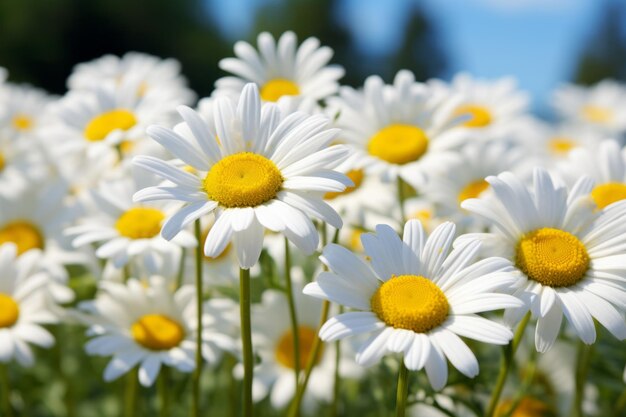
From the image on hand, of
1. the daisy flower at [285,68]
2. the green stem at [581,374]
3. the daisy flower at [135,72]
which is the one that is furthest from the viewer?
the daisy flower at [135,72]

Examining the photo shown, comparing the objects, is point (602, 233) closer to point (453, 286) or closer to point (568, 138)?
point (453, 286)

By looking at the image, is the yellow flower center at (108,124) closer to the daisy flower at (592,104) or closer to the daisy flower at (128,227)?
the daisy flower at (128,227)

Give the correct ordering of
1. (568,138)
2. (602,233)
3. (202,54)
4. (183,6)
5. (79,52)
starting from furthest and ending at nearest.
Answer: (183,6), (202,54), (79,52), (568,138), (602,233)

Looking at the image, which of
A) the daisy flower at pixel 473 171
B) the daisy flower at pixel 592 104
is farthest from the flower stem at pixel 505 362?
the daisy flower at pixel 592 104

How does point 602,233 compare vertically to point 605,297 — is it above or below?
above

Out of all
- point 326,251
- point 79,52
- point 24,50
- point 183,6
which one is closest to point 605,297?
point 326,251

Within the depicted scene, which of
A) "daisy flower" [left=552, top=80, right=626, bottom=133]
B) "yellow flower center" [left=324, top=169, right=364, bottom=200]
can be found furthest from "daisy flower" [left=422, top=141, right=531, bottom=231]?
"daisy flower" [left=552, top=80, right=626, bottom=133]

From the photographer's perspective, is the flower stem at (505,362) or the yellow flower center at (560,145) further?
the yellow flower center at (560,145)
